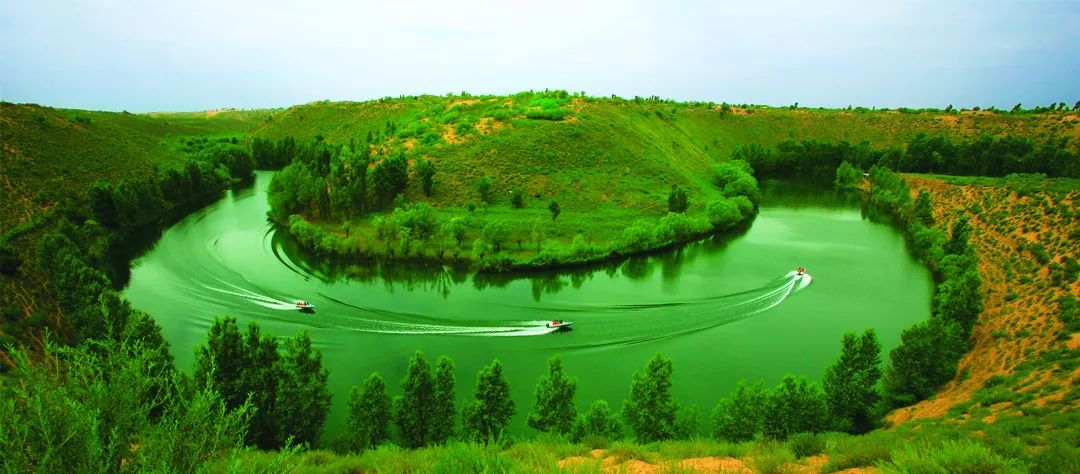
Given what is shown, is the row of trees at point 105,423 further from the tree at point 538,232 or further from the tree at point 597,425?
the tree at point 538,232

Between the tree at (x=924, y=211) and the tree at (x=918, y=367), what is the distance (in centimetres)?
3480

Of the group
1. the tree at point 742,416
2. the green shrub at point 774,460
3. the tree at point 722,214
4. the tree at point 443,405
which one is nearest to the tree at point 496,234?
the tree at point 722,214

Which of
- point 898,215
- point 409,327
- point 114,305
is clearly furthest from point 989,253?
point 114,305

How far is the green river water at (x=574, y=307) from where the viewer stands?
28.5 m

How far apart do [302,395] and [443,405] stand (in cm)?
576

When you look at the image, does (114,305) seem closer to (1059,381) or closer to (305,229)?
(305,229)

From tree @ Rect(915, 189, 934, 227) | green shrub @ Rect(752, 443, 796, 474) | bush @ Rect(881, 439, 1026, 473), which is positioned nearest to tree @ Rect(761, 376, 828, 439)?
green shrub @ Rect(752, 443, 796, 474)

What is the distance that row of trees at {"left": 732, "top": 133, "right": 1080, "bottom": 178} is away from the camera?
7162 cm

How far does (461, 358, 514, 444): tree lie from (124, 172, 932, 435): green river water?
2.20 meters

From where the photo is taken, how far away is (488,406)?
69.1ft

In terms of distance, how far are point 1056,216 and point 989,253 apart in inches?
195

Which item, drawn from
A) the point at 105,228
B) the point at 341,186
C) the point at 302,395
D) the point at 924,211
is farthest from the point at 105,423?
the point at 924,211

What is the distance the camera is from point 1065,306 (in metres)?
26.2

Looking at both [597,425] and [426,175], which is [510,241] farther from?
[597,425]
